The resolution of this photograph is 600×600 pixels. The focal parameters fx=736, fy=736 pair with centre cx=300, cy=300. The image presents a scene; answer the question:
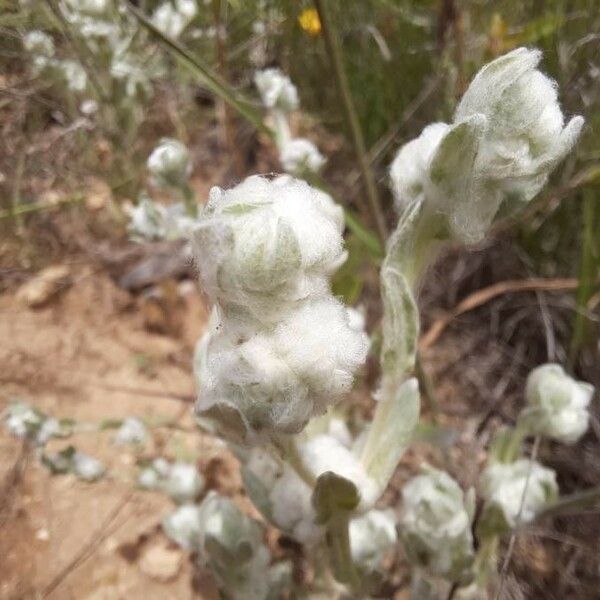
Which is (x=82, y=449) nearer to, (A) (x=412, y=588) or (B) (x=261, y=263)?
(A) (x=412, y=588)

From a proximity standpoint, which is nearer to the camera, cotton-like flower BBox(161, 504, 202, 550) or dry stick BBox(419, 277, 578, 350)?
cotton-like flower BBox(161, 504, 202, 550)

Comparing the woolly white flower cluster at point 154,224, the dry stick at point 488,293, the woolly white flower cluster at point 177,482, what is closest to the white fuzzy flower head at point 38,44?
the woolly white flower cluster at point 154,224

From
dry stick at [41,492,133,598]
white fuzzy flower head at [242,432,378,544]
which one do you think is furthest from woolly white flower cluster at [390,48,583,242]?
dry stick at [41,492,133,598]

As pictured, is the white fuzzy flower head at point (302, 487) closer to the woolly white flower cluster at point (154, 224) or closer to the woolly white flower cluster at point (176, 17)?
the woolly white flower cluster at point (154, 224)

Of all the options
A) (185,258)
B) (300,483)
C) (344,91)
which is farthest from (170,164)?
(300,483)

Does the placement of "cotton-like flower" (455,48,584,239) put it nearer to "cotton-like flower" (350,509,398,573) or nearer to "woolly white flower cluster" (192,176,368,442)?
"woolly white flower cluster" (192,176,368,442)

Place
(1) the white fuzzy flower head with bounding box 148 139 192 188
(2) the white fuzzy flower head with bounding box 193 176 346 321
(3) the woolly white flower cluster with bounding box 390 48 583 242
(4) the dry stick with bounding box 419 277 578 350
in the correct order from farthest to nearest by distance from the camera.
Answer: (4) the dry stick with bounding box 419 277 578 350, (1) the white fuzzy flower head with bounding box 148 139 192 188, (3) the woolly white flower cluster with bounding box 390 48 583 242, (2) the white fuzzy flower head with bounding box 193 176 346 321
